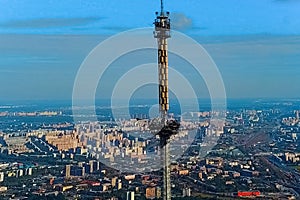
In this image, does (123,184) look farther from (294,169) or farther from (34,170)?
(294,169)

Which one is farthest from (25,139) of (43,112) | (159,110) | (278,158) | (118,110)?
(159,110)

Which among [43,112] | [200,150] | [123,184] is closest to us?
[123,184]

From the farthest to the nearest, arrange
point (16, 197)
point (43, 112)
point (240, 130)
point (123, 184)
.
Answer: point (43, 112), point (240, 130), point (123, 184), point (16, 197)

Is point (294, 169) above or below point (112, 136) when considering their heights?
below

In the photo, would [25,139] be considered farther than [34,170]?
Yes

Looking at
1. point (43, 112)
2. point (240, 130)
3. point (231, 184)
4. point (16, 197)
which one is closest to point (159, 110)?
point (16, 197)

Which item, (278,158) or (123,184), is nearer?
(123,184)

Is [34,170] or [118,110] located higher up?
[118,110]

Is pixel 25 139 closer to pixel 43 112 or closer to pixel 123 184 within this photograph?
pixel 43 112

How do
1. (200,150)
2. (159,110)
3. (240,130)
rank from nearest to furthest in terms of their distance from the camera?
(159,110) < (200,150) < (240,130)
